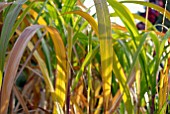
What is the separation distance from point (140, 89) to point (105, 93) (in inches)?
7.2

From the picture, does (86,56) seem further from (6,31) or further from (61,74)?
(6,31)

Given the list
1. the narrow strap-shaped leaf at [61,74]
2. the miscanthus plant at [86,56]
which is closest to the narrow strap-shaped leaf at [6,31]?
the miscanthus plant at [86,56]

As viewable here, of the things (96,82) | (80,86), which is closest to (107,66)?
(80,86)

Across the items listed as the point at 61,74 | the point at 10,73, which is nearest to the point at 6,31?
the point at 10,73

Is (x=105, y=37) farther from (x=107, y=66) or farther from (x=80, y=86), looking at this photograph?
(x=80, y=86)

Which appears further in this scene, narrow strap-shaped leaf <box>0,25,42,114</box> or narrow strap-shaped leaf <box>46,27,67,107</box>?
narrow strap-shaped leaf <box>46,27,67,107</box>

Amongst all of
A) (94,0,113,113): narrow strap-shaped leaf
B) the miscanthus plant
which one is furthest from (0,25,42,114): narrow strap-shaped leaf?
(94,0,113,113): narrow strap-shaped leaf

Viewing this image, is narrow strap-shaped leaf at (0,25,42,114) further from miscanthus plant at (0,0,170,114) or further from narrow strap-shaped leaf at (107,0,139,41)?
narrow strap-shaped leaf at (107,0,139,41)

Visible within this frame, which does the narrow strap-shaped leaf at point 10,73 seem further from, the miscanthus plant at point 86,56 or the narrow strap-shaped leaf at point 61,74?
the narrow strap-shaped leaf at point 61,74

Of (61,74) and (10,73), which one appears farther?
(61,74)

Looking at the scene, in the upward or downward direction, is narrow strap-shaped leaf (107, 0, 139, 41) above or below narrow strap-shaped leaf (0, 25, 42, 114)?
above

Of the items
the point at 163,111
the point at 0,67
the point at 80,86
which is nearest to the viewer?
the point at 0,67

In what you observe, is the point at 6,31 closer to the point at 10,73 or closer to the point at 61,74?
the point at 10,73

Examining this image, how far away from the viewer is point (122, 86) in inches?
27.8
